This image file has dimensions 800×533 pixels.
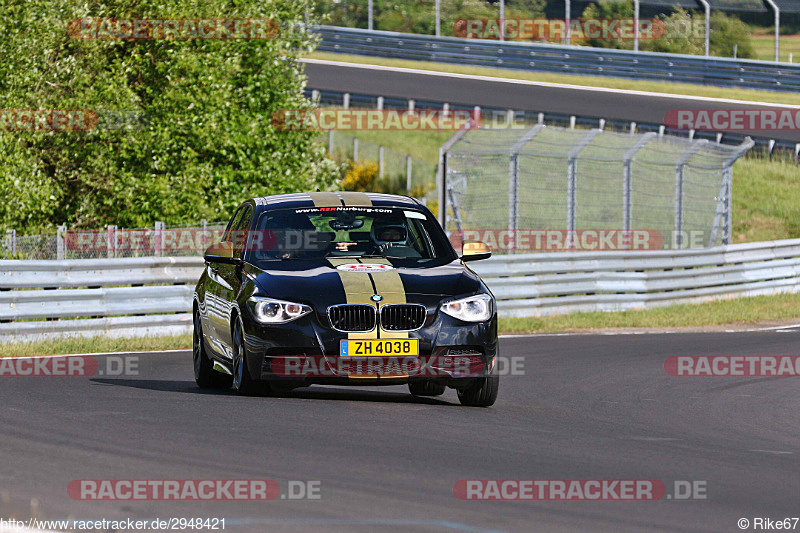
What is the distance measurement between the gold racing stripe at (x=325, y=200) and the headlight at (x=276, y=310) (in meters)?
1.51

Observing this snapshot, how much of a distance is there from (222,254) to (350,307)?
162 cm

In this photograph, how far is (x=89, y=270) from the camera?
1670 centimetres

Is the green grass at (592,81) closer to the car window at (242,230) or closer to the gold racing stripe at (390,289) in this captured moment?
the car window at (242,230)

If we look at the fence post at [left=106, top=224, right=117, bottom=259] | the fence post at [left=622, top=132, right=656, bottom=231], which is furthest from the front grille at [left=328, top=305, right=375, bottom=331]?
the fence post at [left=622, top=132, right=656, bottom=231]

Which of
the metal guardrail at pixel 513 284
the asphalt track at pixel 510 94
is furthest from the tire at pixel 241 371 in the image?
the asphalt track at pixel 510 94

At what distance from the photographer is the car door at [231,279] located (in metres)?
10.6

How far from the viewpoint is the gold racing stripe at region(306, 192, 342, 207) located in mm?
11141
